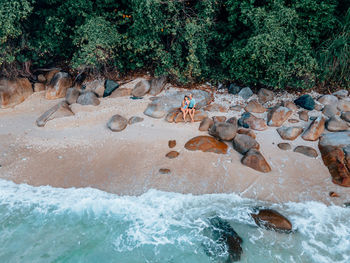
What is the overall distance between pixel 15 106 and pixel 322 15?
12.7 metres

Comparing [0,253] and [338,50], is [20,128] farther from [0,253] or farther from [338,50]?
[338,50]

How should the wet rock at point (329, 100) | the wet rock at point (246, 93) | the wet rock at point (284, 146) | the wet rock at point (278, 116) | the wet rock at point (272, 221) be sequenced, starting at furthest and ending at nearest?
the wet rock at point (246, 93) → the wet rock at point (329, 100) → the wet rock at point (278, 116) → the wet rock at point (284, 146) → the wet rock at point (272, 221)

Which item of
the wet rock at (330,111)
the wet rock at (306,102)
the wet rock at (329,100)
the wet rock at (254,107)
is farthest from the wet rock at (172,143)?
the wet rock at (329,100)

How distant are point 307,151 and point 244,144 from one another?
193 cm

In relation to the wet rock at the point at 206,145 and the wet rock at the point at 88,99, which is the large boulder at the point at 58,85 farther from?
the wet rock at the point at 206,145

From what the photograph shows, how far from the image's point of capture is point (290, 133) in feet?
27.0

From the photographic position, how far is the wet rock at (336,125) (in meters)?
8.30

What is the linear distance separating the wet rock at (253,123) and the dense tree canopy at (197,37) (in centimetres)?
177

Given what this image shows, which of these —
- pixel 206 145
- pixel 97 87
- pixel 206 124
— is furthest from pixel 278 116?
pixel 97 87

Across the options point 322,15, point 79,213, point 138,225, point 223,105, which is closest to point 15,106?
point 79,213

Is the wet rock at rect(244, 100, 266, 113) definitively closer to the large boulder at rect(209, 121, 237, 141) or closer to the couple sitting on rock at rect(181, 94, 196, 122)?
the large boulder at rect(209, 121, 237, 141)

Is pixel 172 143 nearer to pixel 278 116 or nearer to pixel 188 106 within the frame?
pixel 188 106

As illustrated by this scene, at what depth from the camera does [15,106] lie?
10.8 m

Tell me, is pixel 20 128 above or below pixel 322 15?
below
